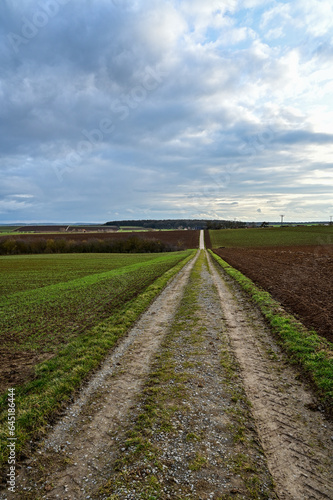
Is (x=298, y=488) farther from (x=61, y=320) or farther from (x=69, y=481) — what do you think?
(x=61, y=320)

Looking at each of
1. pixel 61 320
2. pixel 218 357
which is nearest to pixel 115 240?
pixel 61 320

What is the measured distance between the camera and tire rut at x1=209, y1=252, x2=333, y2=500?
14.1ft

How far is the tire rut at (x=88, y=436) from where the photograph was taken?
430cm

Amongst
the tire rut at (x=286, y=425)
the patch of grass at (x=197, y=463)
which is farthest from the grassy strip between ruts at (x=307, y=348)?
the patch of grass at (x=197, y=463)

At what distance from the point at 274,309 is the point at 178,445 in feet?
33.8

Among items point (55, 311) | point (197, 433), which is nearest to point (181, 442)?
point (197, 433)

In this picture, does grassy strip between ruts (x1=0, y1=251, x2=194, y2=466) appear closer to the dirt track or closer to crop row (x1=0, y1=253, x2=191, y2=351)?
the dirt track

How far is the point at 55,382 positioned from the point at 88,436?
9.21 feet

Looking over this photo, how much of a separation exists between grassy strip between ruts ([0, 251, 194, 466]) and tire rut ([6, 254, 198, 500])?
0.38 metres

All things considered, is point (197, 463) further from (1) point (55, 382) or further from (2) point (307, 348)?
(2) point (307, 348)

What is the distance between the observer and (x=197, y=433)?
534 centimetres

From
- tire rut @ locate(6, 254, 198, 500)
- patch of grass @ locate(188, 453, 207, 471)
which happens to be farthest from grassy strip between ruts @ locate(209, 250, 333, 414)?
tire rut @ locate(6, 254, 198, 500)

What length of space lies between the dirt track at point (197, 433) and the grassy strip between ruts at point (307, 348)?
0.44 m

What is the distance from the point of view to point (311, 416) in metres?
5.90
